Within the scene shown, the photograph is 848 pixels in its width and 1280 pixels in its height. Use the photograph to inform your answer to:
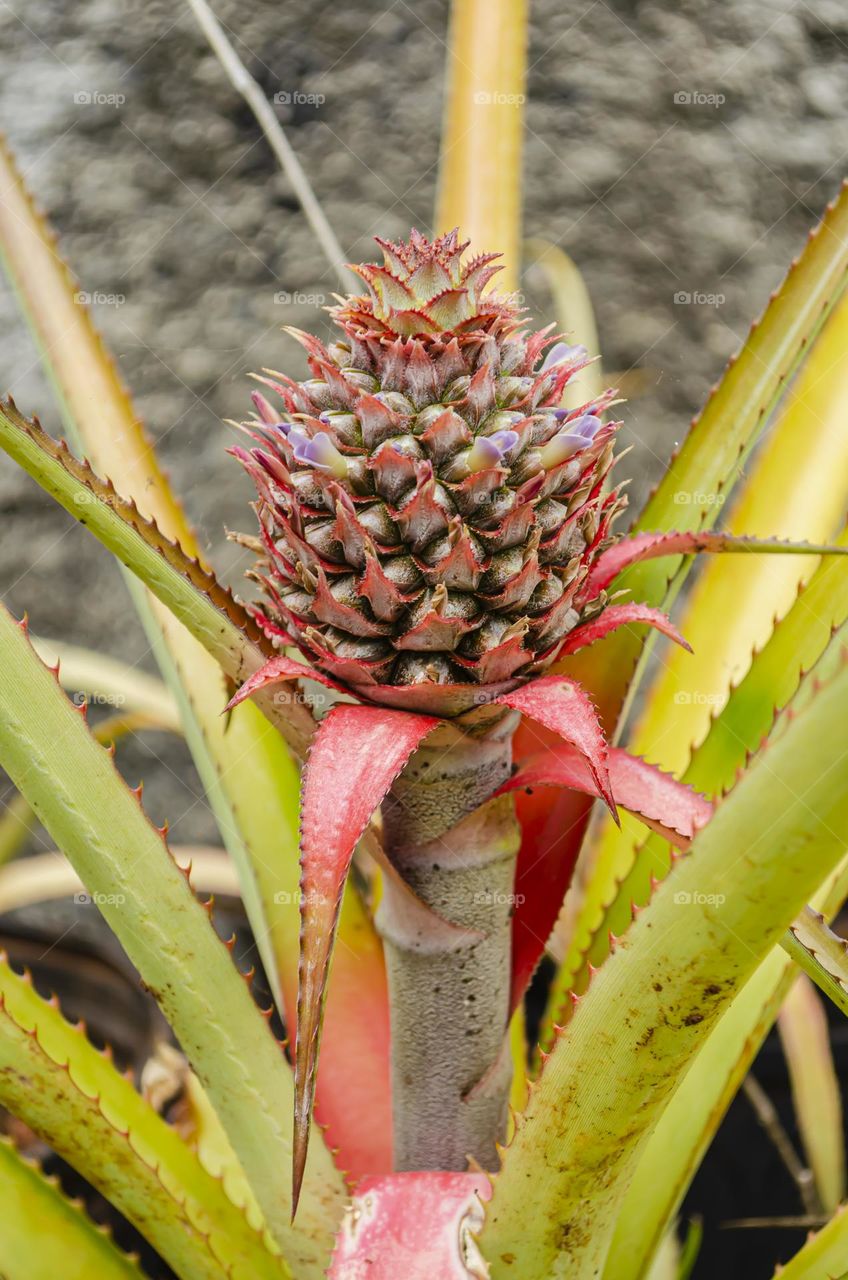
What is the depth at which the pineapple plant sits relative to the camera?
36 centimetres

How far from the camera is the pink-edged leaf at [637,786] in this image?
422 mm

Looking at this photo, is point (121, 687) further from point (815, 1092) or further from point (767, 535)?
point (815, 1092)

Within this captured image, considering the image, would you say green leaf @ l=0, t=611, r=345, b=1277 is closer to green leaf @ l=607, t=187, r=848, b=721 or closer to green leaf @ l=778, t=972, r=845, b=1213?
green leaf @ l=607, t=187, r=848, b=721

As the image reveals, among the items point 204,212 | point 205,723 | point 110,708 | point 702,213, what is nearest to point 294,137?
point 204,212

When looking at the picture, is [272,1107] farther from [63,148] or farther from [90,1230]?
[63,148]

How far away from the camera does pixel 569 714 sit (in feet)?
1.27

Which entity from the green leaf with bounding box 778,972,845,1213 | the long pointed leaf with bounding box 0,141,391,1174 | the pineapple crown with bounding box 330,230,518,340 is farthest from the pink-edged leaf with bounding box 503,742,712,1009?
the green leaf with bounding box 778,972,845,1213

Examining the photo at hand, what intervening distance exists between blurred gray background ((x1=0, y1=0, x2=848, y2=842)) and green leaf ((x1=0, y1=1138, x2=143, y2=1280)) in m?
0.91

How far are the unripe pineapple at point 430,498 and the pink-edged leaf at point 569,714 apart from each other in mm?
20

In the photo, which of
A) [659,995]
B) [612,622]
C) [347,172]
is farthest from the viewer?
[347,172]

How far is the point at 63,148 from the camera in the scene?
1.20 metres

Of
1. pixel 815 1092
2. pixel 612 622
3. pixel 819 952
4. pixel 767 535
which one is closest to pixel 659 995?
pixel 819 952

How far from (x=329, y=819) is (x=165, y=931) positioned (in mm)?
155

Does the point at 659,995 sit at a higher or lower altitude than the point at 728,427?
lower
